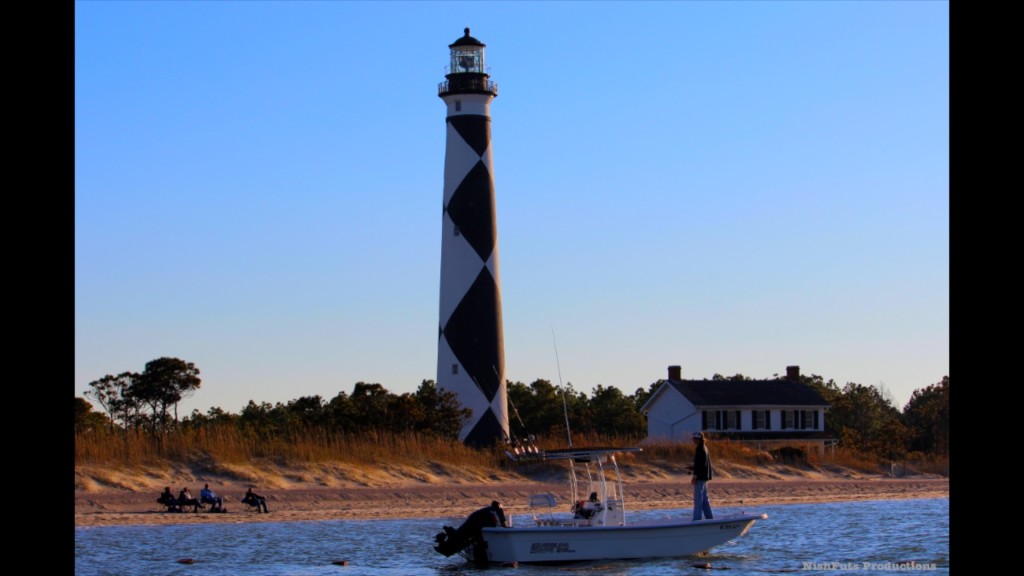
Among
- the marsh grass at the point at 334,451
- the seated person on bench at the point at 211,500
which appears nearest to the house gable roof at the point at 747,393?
the marsh grass at the point at 334,451

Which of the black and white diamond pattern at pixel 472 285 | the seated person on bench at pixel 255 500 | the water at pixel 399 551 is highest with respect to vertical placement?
the black and white diamond pattern at pixel 472 285

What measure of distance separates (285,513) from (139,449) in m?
4.56

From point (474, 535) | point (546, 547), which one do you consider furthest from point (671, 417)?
point (474, 535)

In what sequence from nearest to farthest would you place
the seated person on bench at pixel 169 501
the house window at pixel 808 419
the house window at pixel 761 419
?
the seated person on bench at pixel 169 501, the house window at pixel 761 419, the house window at pixel 808 419

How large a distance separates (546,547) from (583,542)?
60 cm

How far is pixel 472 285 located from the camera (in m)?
44.7

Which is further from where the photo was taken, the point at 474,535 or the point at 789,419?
the point at 789,419

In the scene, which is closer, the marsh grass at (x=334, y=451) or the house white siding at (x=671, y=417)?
the marsh grass at (x=334, y=451)

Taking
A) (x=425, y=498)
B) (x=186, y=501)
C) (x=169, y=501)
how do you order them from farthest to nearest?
(x=425, y=498), (x=186, y=501), (x=169, y=501)

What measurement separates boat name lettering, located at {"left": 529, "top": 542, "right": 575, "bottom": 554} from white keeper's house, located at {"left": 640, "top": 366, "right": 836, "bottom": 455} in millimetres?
34096

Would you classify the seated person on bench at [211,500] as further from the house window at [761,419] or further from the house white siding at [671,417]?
the house window at [761,419]

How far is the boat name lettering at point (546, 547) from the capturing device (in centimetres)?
2203

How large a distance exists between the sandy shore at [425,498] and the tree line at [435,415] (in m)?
2.45

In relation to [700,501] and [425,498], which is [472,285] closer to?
[425,498]
